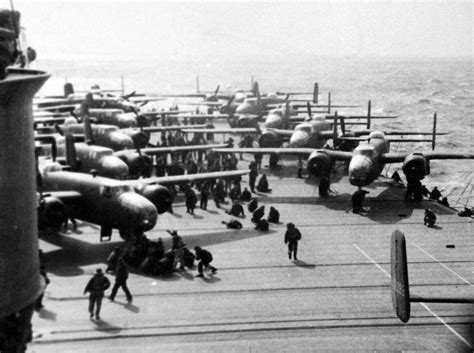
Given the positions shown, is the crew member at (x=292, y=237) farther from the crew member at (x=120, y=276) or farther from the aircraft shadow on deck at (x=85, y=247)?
the crew member at (x=120, y=276)

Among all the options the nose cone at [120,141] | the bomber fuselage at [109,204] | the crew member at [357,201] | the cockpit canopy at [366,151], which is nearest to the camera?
the bomber fuselage at [109,204]

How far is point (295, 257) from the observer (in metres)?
25.0

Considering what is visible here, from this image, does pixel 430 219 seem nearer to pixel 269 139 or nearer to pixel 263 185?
pixel 263 185

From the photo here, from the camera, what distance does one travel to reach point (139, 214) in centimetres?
2478

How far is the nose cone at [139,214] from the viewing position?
24.8 metres

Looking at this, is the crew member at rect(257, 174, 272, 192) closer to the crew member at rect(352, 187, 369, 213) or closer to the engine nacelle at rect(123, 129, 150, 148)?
the crew member at rect(352, 187, 369, 213)

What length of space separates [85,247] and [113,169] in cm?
770

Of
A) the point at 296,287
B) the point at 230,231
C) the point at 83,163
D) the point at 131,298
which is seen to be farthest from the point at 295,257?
the point at 83,163

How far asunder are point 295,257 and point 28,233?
19.8 metres

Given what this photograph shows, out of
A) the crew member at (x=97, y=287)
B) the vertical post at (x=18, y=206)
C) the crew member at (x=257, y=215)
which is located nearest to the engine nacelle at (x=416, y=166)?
the crew member at (x=257, y=215)

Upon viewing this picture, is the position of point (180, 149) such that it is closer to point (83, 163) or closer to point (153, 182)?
point (83, 163)

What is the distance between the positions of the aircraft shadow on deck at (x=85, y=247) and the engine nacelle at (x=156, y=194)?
1675 mm

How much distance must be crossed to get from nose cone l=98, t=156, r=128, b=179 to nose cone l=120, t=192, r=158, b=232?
307 inches

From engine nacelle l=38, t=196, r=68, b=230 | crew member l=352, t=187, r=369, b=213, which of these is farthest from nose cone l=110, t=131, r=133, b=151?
crew member l=352, t=187, r=369, b=213
